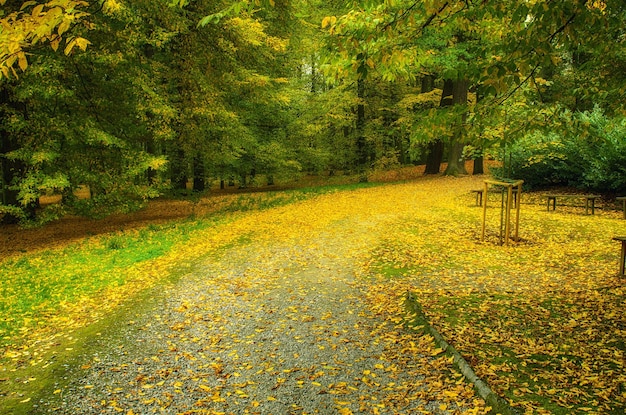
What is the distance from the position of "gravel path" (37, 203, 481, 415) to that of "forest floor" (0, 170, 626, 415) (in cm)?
2

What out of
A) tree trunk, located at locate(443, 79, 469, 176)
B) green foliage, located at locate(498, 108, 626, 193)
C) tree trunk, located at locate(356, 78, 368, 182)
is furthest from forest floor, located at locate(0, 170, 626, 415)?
tree trunk, located at locate(356, 78, 368, 182)

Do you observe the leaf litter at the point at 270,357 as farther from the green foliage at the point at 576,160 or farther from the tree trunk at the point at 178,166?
the green foliage at the point at 576,160

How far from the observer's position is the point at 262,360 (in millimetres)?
4641

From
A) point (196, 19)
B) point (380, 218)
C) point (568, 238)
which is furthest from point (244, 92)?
point (568, 238)

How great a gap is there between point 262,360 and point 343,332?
1.11 meters

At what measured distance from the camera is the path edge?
3521mm

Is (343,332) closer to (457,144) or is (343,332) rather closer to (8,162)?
(8,162)

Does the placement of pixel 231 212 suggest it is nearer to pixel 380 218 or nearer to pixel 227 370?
pixel 380 218

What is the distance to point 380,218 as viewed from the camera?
1262 centimetres

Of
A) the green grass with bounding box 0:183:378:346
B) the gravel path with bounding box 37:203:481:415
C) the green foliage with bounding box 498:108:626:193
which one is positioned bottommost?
the gravel path with bounding box 37:203:481:415

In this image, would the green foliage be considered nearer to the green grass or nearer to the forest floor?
the forest floor

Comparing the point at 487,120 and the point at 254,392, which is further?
the point at 487,120

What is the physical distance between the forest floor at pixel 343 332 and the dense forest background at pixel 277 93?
7.20 feet

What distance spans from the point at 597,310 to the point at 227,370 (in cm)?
464
